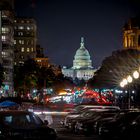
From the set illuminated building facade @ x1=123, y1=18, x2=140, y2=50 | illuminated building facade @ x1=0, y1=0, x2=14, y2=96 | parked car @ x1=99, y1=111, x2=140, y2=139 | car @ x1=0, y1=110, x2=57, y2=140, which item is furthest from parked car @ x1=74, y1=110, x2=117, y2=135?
illuminated building facade @ x1=123, y1=18, x2=140, y2=50

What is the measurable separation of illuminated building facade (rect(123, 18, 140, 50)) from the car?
147088 millimetres

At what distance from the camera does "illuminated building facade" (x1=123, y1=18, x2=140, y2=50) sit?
168m

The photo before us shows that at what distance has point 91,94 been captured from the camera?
83062 millimetres

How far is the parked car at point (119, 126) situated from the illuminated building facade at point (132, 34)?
141 meters

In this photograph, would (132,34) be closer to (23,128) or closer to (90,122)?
(90,122)

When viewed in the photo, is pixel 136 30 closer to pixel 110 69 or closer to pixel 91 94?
pixel 110 69

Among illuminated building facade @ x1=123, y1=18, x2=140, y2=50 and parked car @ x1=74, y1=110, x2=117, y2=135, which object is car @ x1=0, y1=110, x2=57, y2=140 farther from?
illuminated building facade @ x1=123, y1=18, x2=140, y2=50

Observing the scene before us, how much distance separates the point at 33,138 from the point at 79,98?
70.8 metres

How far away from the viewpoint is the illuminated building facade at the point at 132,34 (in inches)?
6614

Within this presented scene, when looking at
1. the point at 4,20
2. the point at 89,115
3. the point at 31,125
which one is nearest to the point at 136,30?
the point at 4,20

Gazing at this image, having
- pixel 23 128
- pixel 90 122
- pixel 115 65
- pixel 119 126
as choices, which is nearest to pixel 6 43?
pixel 115 65

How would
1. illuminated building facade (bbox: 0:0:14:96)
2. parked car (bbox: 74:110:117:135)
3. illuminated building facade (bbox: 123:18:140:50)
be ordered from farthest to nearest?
illuminated building facade (bbox: 123:18:140:50), illuminated building facade (bbox: 0:0:14:96), parked car (bbox: 74:110:117:135)

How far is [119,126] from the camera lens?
2409 centimetres

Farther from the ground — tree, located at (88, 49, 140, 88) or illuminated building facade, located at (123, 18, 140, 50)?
illuminated building facade, located at (123, 18, 140, 50)
